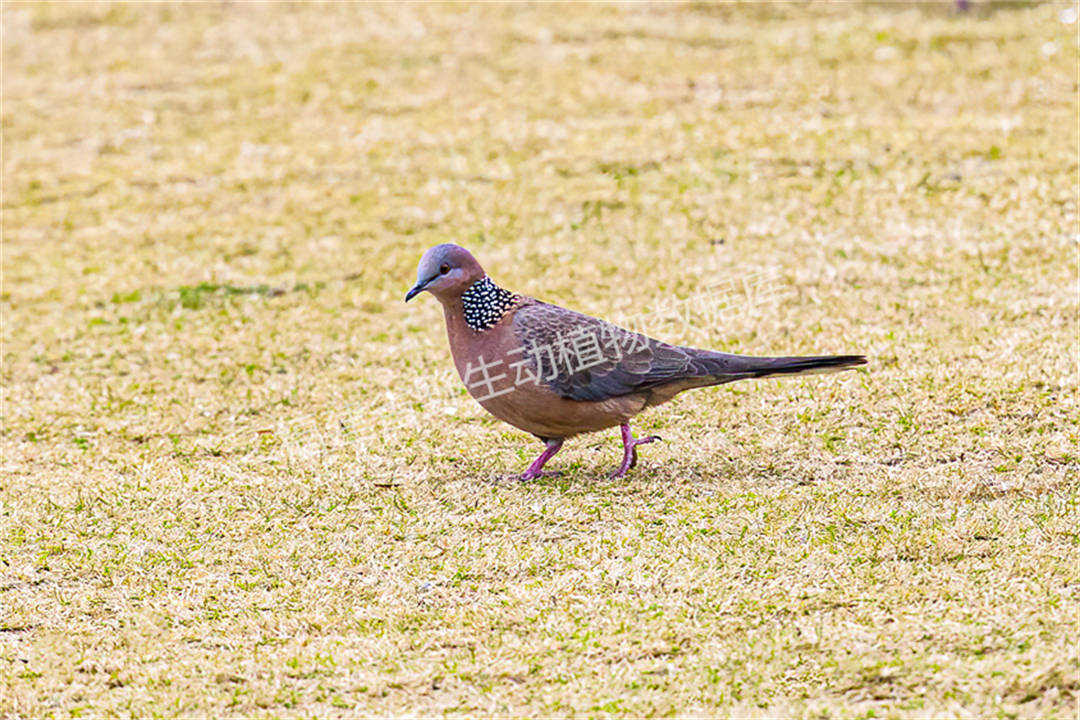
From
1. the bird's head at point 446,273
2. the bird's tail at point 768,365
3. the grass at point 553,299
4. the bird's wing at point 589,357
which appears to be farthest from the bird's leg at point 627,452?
the bird's head at point 446,273

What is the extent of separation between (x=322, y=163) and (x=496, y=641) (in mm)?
7014

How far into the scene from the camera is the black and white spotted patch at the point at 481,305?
498cm

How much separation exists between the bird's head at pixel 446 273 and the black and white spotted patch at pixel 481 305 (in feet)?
0.09

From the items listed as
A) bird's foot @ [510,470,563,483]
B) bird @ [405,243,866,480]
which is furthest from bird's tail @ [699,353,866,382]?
bird's foot @ [510,470,563,483]

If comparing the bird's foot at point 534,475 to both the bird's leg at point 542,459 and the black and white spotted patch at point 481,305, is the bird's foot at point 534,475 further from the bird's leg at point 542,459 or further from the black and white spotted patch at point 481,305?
the black and white spotted patch at point 481,305

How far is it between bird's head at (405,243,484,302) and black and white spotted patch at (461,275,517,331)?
0.03 meters

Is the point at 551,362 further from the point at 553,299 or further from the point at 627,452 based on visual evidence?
the point at 553,299

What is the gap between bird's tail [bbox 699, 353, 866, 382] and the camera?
185 inches

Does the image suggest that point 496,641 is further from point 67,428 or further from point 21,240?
point 21,240

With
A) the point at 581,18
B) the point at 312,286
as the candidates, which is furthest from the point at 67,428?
the point at 581,18

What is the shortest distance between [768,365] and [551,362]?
2.77 feet

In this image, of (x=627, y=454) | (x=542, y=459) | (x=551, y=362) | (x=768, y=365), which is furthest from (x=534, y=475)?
(x=768, y=365)

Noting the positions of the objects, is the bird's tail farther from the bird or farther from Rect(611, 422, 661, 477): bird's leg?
Rect(611, 422, 661, 477): bird's leg

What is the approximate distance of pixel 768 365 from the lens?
4.82m
